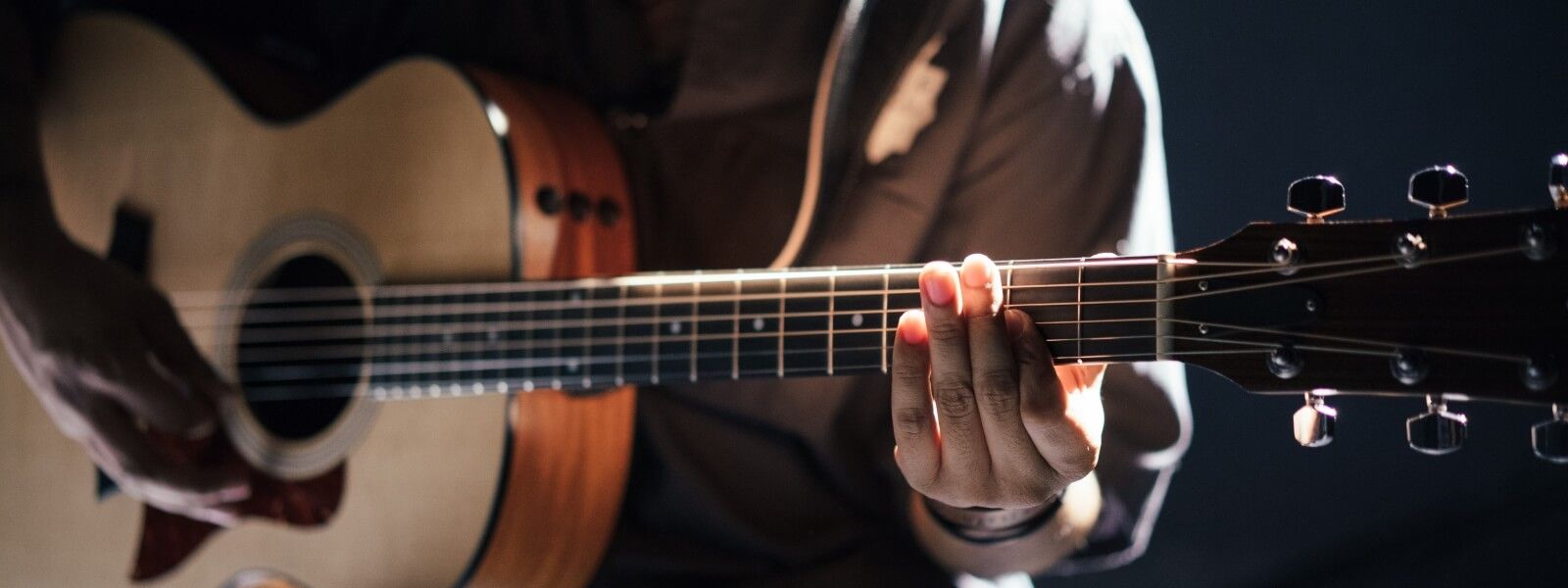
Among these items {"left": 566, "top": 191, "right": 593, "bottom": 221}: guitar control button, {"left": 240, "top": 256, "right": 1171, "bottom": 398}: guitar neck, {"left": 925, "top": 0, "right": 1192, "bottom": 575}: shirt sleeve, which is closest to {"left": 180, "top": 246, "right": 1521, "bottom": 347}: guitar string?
{"left": 240, "top": 256, "right": 1171, "bottom": 398}: guitar neck

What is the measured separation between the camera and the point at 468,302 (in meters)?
0.90

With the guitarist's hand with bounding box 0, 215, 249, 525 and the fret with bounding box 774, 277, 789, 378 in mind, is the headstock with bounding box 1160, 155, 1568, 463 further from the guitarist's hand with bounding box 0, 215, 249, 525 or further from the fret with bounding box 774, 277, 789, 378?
the guitarist's hand with bounding box 0, 215, 249, 525

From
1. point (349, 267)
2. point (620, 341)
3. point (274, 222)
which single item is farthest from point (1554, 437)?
point (274, 222)

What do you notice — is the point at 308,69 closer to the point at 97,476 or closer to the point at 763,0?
the point at 97,476

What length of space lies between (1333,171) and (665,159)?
1.87 ft

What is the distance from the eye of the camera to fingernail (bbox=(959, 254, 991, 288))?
0.62 metres

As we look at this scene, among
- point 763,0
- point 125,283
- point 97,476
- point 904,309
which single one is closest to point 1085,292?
point 904,309

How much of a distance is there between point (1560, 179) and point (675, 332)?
530 millimetres

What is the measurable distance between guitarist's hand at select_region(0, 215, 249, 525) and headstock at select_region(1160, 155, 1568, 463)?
842mm

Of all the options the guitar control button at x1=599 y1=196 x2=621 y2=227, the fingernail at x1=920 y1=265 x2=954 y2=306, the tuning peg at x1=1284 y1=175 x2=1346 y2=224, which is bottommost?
the fingernail at x1=920 y1=265 x2=954 y2=306

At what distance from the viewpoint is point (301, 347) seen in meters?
1.00

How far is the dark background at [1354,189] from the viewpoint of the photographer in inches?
27.8

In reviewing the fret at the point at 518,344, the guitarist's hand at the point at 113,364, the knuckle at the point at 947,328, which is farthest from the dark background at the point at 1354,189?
the guitarist's hand at the point at 113,364

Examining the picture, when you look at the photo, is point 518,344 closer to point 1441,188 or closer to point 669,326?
point 669,326
